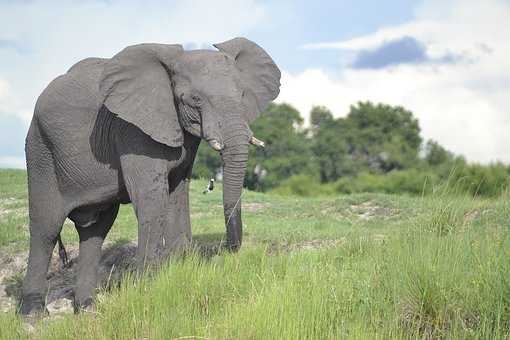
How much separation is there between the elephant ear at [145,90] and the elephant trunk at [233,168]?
1.89 feet

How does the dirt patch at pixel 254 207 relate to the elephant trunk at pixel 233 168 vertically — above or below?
below

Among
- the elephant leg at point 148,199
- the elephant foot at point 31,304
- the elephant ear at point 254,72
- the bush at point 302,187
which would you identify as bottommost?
the elephant foot at point 31,304

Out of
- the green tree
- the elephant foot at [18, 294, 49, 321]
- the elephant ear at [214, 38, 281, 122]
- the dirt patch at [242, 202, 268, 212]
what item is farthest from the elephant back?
the green tree

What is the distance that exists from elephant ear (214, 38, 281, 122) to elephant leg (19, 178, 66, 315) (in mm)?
2319

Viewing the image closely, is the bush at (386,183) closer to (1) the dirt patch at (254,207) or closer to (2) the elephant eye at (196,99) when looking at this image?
(1) the dirt patch at (254,207)

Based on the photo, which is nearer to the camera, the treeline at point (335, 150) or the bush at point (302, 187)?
the bush at point (302, 187)

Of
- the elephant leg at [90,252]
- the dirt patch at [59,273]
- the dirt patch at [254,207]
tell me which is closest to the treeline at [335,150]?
the dirt patch at [254,207]

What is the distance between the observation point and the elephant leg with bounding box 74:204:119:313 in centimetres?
859

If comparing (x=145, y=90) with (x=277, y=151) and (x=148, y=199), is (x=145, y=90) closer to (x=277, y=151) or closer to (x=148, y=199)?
(x=148, y=199)

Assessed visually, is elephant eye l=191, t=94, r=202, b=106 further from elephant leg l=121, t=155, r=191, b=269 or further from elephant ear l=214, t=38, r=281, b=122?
elephant ear l=214, t=38, r=281, b=122

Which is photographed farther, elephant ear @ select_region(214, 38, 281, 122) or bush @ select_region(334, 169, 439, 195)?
bush @ select_region(334, 169, 439, 195)

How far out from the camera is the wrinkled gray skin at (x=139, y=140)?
23.0 ft

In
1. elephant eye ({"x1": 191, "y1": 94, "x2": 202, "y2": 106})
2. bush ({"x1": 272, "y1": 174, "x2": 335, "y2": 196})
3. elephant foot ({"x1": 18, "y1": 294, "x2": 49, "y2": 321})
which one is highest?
elephant eye ({"x1": 191, "y1": 94, "x2": 202, "y2": 106})

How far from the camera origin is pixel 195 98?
23.2ft
